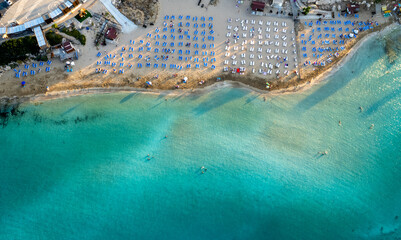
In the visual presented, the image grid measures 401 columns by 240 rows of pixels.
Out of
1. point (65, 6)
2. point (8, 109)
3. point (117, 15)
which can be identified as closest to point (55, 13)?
point (65, 6)

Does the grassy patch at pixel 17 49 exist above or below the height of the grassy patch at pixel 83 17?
below

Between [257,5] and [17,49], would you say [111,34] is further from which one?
[257,5]

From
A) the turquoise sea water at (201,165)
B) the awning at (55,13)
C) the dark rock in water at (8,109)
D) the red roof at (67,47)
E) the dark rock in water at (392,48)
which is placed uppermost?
the awning at (55,13)

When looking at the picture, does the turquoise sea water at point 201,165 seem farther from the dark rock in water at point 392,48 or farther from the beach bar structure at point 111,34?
the beach bar structure at point 111,34

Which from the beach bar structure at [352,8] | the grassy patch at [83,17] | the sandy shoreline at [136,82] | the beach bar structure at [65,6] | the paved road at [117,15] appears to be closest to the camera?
the beach bar structure at [65,6]

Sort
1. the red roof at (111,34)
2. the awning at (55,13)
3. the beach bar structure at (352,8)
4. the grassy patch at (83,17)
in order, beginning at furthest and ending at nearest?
the beach bar structure at (352,8)
the grassy patch at (83,17)
the red roof at (111,34)
the awning at (55,13)

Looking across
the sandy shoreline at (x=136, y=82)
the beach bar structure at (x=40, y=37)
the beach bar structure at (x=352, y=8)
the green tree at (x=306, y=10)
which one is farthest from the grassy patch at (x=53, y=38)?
the beach bar structure at (x=352, y=8)

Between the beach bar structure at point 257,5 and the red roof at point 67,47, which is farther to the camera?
the beach bar structure at point 257,5
